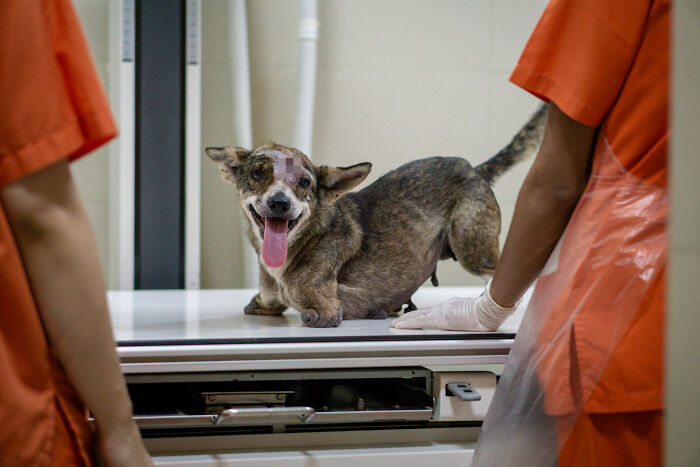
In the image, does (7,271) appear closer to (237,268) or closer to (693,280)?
(693,280)

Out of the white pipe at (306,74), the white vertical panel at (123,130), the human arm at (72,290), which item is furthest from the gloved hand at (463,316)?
the white vertical panel at (123,130)

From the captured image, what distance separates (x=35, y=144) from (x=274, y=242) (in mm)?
709

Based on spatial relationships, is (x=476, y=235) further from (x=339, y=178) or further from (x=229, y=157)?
(x=229, y=157)

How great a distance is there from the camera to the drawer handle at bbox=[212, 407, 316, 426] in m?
0.98

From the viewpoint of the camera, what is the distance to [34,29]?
54cm

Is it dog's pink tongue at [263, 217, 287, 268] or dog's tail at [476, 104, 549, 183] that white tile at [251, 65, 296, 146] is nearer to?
dog's tail at [476, 104, 549, 183]

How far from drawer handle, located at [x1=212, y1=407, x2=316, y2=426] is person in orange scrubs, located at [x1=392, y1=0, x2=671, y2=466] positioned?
29 cm

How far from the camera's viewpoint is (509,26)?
2.24 m

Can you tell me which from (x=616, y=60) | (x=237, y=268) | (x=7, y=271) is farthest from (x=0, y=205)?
(x=237, y=268)

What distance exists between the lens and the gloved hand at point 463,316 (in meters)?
1.11

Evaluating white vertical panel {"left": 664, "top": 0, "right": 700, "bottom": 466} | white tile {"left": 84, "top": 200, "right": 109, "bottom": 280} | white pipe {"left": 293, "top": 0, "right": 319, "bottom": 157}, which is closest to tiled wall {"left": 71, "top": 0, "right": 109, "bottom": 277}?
white tile {"left": 84, "top": 200, "right": 109, "bottom": 280}

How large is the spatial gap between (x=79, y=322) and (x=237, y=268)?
151 centimetres

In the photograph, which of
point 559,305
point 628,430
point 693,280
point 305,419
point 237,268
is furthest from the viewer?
point 237,268

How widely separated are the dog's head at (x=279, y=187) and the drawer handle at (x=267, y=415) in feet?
1.07
